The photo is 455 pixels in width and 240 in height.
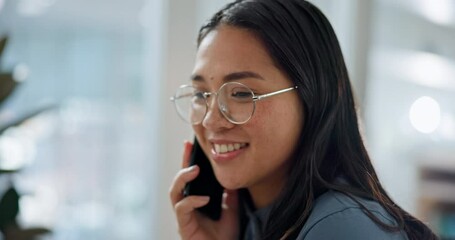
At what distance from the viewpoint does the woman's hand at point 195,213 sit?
58.9 inches

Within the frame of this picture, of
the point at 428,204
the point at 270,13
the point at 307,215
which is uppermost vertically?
the point at 270,13

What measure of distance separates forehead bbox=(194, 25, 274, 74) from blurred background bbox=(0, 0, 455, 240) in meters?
1.14

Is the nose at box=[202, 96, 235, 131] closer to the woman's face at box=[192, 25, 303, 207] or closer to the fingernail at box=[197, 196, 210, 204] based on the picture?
the woman's face at box=[192, 25, 303, 207]

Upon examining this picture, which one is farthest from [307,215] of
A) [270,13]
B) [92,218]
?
[92,218]

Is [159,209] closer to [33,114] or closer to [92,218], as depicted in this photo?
[92,218]

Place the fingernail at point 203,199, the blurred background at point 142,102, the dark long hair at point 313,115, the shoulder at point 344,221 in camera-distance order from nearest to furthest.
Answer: the shoulder at point 344,221, the dark long hair at point 313,115, the fingernail at point 203,199, the blurred background at point 142,102

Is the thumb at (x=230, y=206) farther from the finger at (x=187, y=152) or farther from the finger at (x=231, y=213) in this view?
the finger at (x=187, y=152)

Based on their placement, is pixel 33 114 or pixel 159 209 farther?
pixel 159 209

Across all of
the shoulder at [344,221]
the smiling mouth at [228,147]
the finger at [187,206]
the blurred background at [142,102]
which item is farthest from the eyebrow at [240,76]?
the blurred background at [142,102]

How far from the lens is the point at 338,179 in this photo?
121cm

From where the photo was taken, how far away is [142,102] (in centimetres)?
254

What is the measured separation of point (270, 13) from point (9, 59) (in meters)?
1.45

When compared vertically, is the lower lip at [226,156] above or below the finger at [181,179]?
above

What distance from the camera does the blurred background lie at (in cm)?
241
